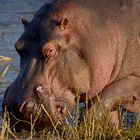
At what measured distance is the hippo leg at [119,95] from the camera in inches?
272

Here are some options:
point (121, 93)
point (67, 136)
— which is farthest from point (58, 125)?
point (121, 93)

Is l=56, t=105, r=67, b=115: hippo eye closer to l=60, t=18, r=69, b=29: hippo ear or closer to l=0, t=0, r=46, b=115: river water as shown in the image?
l=60, t=18, r=69, b=29: hippo ear

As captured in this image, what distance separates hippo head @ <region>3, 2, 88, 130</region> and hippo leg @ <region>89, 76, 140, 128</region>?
0.22m

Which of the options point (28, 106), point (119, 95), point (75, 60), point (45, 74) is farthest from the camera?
point (119, 95)

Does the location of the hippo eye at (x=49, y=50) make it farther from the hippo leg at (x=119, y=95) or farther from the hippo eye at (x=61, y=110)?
the hippo leg at (x=119, y=95)

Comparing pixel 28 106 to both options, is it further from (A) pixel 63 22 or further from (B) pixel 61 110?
(A) pixel 63 22

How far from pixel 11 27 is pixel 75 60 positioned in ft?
19.9

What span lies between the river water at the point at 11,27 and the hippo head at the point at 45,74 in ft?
4.56

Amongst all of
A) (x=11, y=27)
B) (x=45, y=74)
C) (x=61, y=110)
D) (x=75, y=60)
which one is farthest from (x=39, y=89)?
(x=11, y=27)

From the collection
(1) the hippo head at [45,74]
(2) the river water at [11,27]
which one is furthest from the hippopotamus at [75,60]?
(2) the river water at [11,27]

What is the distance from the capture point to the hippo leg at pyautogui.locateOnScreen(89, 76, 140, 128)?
690 cm

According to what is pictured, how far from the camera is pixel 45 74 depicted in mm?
6566

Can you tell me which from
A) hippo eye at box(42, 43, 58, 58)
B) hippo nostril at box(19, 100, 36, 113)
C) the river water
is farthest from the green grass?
the river water

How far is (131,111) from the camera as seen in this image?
7125mm
